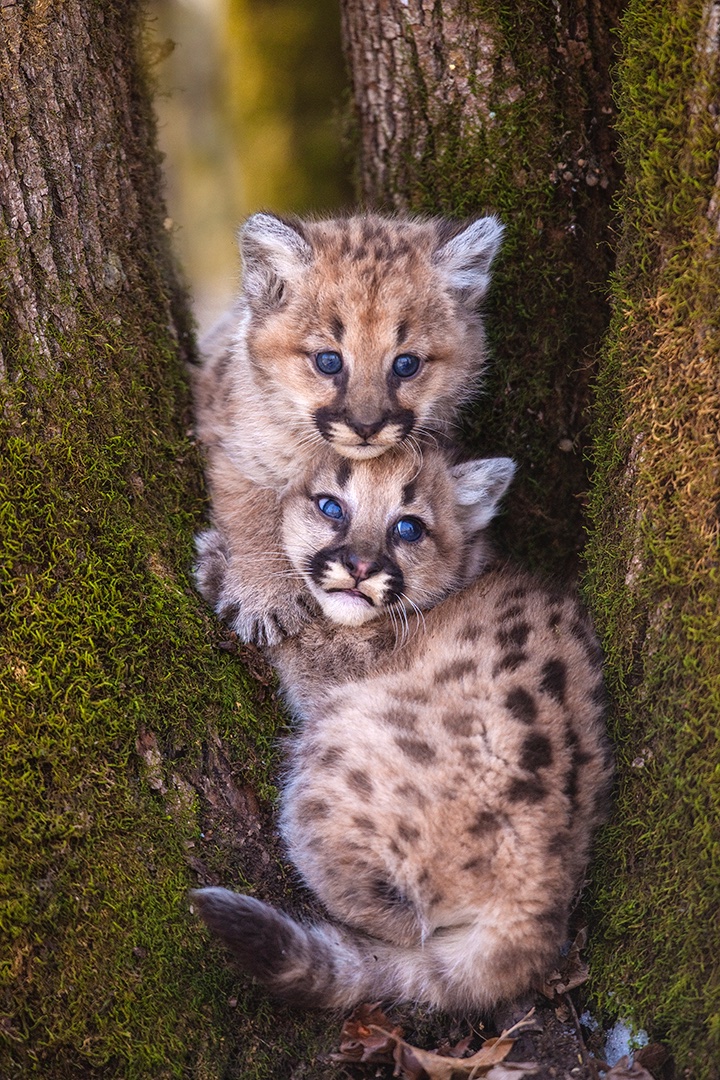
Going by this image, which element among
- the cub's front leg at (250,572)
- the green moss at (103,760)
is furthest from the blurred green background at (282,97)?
the green moss at (103,760)

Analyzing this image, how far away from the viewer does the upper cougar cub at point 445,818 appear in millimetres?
3418

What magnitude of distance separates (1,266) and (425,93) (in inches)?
91.3

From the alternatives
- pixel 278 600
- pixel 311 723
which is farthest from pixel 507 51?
pixel 311 723

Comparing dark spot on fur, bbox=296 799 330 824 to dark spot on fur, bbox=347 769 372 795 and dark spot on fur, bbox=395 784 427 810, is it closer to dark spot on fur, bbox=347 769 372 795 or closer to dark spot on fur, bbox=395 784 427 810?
dark spot on fur, bbox=347 769 372 795

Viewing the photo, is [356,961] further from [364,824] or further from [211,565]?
[211,565]

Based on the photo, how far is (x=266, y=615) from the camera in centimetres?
435

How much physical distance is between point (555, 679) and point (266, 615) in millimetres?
1271

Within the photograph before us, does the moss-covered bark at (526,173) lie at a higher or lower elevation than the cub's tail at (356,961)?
higher

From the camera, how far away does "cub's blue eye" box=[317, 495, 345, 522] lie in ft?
14.5

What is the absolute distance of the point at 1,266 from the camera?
352 centimetres

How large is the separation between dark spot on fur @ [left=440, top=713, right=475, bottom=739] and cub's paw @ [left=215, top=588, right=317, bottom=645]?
3.08 feet

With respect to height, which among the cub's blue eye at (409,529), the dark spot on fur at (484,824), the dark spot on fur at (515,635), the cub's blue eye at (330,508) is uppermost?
the cub's blue eye at (330,508)

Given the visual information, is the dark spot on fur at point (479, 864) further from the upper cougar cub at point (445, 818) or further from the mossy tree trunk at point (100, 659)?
the mossy tree trunk at point (100, 659)

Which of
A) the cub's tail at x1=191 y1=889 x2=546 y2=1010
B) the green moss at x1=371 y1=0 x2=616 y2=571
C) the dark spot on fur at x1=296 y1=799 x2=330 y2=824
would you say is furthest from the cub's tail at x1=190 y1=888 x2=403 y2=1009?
the green moss at x1=371 y1=0 x2=616 y2=571
